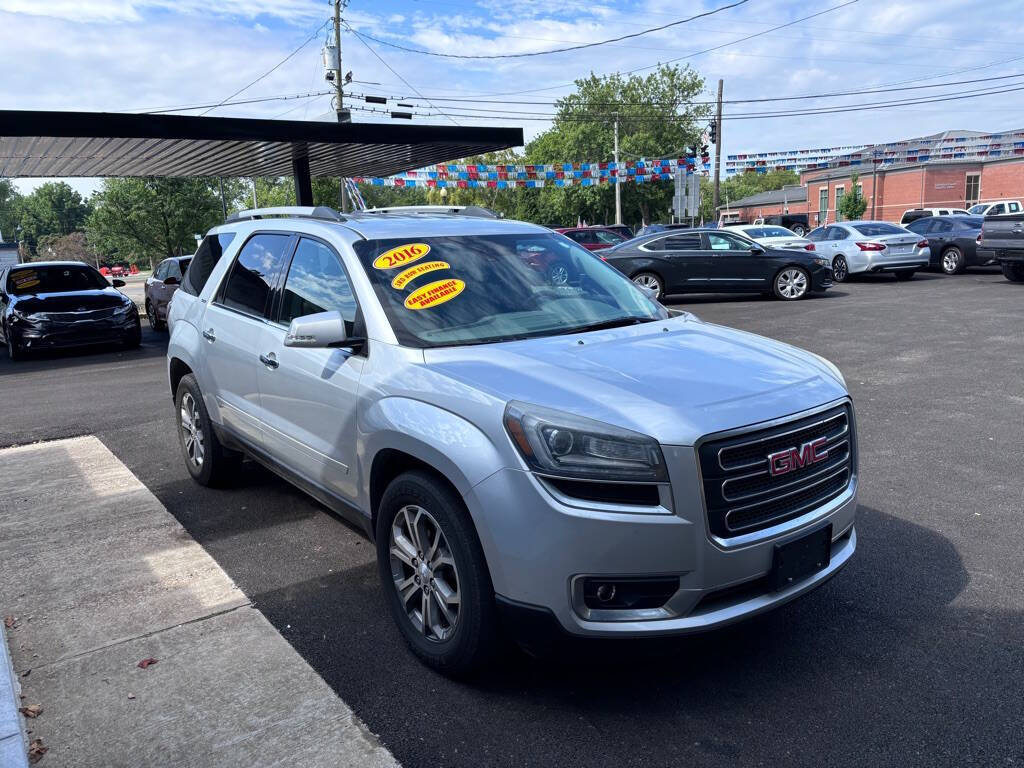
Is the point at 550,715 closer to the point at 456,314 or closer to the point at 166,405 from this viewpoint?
the point at 456,314

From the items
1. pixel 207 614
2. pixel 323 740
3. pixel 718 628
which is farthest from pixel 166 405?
pixel 718 628

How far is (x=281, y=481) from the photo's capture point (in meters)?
5.82

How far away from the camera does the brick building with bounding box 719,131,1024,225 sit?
179 feet

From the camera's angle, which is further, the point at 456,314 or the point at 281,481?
the point at 281,481

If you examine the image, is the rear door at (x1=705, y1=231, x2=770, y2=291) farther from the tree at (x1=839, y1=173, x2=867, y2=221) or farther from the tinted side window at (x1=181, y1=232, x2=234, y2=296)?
the tree at (x1=839, y1=173, x2=867, y2=221)

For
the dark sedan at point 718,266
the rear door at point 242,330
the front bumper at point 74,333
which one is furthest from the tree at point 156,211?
the rear door at point 242,330

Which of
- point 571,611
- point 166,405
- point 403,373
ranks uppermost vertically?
point 403,373

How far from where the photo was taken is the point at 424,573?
3242 mm

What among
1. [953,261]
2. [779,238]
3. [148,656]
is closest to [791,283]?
[779,238]

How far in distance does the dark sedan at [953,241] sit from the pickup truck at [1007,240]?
2.67 metres

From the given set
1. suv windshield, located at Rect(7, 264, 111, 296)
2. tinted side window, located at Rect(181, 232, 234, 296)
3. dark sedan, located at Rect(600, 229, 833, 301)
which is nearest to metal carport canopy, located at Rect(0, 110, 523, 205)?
suv windshield, located at Rect(7, 264, 111, 296)

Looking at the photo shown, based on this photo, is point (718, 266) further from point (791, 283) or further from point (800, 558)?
point (800, 558)

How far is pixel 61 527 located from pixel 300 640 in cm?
241

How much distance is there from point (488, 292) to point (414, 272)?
14.5 inches
